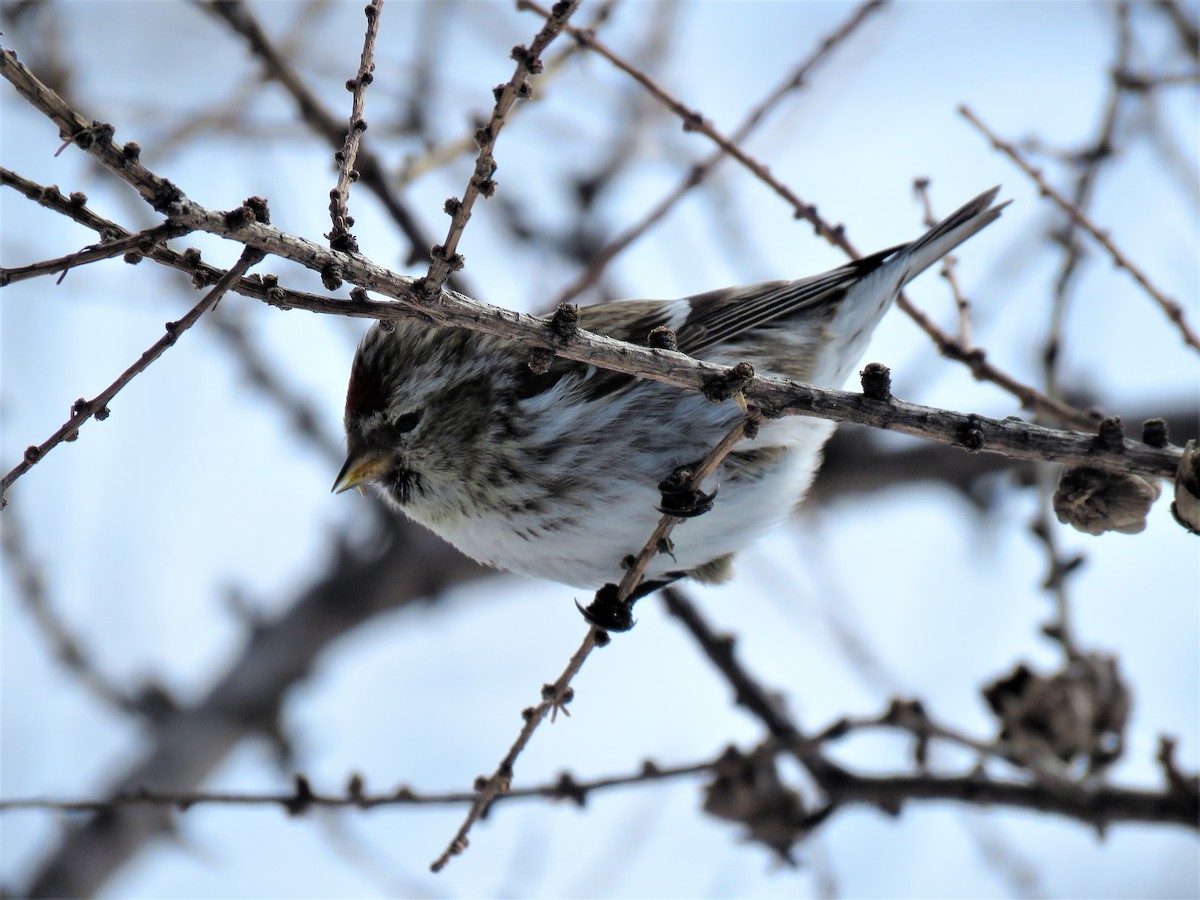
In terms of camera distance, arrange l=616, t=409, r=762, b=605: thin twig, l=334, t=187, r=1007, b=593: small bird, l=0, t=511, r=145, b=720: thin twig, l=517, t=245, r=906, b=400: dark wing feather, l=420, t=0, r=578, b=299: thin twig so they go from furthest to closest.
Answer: l=0, t=511, r=145, b=720: thin twig, l=517, t=245, r=906, b=400: dark wing feather, l=334, t=187, r=1007, b=593: small bird, l=616, t=409, r=762, b=605: thin twig, l=420, t=0, r=578, b=299: thin twig

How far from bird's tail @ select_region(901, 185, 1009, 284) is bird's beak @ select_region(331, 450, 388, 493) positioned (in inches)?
57.7

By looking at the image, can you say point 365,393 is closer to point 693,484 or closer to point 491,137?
point 693,484

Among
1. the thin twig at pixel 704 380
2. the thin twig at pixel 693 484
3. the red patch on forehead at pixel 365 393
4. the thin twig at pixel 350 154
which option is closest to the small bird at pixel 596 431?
the red patch on forehead at pixel 365 393

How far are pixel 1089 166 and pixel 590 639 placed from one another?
5.71 feet

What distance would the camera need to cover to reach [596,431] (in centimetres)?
273

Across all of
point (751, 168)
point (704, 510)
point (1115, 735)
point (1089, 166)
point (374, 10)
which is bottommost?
point (374, 10)

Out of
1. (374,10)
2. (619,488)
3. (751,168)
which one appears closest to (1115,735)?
(619,488)

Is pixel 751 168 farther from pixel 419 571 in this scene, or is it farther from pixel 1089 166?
pixel 419 571

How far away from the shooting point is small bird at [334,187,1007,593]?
2.71 meters

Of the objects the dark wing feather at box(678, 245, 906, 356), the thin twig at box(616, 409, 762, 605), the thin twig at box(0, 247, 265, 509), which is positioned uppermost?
the dark wing feather at box(678, 245, 906, 356)

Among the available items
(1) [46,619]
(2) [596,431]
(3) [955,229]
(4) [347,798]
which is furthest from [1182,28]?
(1) [46,619]

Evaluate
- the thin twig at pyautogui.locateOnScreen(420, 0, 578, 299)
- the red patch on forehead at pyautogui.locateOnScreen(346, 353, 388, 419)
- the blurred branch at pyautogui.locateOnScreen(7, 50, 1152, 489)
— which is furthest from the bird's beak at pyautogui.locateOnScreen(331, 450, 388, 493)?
the thin twig at pyautogui.locateOnScreen(420, 0, 578, 299)

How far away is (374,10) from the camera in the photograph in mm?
1750

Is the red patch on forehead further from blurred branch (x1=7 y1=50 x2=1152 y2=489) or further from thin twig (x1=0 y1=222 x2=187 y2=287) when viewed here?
thin twig (x1=0 y1=222 x2=187 y2=287)
